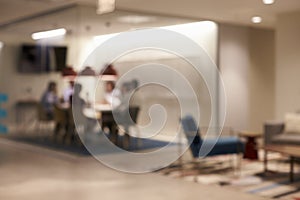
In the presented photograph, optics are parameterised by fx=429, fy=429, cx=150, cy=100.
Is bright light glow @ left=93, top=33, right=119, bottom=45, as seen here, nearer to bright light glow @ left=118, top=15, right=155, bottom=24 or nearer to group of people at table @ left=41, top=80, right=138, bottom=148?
bright light glow @ left=118, top=15, right=155, bottom=24

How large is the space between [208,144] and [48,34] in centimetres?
413

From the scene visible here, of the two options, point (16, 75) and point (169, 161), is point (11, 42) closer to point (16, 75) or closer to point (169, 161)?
point (16, 75)

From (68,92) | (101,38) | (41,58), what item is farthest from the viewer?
(41,58)

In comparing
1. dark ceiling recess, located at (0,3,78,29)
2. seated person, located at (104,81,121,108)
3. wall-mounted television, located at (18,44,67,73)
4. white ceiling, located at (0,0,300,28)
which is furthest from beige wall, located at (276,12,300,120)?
wall-mounted television, located at (18,44,67,73)

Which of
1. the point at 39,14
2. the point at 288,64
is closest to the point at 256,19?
the point at 288,64

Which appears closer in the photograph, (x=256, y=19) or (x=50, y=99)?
(x=50, y=99)

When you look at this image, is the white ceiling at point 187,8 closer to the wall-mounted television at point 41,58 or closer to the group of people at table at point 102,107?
the wall-mounted television at point 41,58

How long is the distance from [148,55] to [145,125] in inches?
57.4

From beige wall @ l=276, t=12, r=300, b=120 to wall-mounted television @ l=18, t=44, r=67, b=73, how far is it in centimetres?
402

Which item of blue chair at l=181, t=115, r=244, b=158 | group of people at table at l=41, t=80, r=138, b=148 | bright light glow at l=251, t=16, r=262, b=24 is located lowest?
blue chair at l=181, t=115, r=244, b=158

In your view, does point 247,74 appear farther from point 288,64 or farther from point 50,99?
point 50,99

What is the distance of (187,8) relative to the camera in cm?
767

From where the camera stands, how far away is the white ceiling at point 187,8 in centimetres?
711

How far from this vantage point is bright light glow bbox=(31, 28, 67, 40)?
7.89 meters
